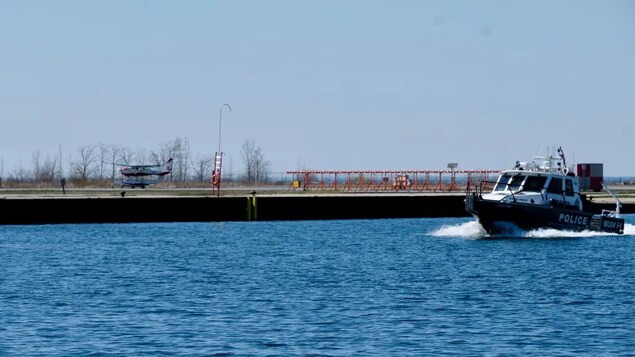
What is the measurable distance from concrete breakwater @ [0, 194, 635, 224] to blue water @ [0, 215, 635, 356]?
11340mm

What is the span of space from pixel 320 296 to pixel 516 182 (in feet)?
78.8

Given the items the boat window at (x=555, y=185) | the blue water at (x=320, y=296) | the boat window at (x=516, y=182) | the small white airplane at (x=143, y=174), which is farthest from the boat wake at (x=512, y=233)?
the small white airplane at (x=143, y=174)

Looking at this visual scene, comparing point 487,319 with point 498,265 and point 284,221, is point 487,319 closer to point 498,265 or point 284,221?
point 498,265

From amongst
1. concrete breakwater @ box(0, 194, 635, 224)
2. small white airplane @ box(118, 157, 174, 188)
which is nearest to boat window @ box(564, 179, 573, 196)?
concrete breakwater @ box(0, 194, 635, 224)

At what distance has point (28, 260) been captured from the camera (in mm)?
50719

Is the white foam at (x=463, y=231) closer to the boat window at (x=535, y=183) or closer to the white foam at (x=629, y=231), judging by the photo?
the boat window at (x=535, y=183)

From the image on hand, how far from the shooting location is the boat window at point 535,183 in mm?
58625

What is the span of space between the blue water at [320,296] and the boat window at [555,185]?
6.68 feet

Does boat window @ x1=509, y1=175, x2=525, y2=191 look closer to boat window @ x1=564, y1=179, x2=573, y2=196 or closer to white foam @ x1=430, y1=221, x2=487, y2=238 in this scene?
boat window @ x1=564, y1=179, x2=573, y2=196

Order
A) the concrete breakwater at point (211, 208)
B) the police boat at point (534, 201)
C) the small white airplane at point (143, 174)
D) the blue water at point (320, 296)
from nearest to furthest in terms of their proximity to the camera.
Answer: the blue water at point (320, 296)
the police boat at point (534, 201)
the concrete breakwater at point (211, 208)
the small white airplane at point (143, 174)

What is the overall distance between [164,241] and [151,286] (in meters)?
22.9

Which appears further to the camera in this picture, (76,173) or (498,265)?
(76,173)

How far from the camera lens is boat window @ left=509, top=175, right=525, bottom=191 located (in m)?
58.9

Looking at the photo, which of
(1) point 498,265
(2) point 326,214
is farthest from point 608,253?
(2) point 326,214
